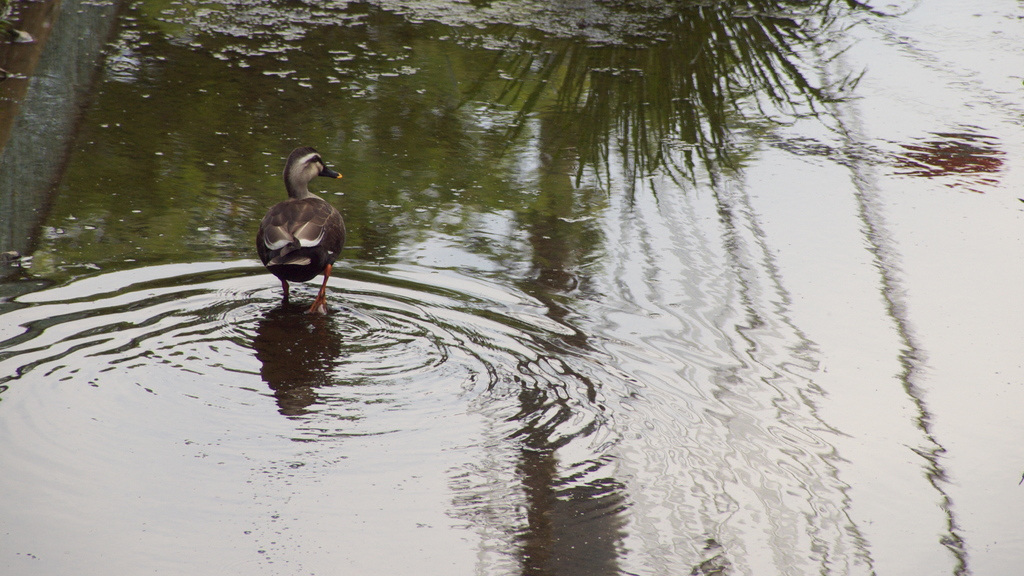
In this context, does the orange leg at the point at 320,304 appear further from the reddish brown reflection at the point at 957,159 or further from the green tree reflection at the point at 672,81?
the reddish brown reflection at the point at 957,159

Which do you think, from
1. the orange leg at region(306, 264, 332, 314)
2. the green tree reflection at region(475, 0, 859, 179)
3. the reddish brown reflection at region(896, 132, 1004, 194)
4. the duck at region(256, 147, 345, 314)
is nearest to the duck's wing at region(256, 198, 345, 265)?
the duck at region(256, 147, 345, 314)

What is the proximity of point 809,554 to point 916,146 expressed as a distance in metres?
4.89

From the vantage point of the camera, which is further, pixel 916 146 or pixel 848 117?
pixel 848 117

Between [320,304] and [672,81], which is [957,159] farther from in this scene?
[320,304]

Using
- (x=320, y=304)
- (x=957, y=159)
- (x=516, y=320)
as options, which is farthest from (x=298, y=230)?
(x=957, y=159)

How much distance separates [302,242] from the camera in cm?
441

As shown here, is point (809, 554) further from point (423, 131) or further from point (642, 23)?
point (642, 23)

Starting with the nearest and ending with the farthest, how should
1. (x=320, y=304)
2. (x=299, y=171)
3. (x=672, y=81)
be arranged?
(x=320, y=304) → (x=299, y=171) → (x=672, y=81)

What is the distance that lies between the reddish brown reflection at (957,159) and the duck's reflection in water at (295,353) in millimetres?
4369

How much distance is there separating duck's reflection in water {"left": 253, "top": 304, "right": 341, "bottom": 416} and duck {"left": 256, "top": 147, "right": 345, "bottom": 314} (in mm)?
124

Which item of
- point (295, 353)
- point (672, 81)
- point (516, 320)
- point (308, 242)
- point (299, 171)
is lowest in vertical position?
point (295, 353)

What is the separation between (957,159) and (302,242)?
4.93 m

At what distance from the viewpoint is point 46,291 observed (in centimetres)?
436

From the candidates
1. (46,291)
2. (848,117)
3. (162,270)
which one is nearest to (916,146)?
(848,117)
